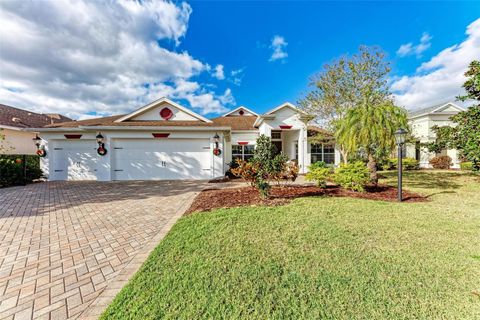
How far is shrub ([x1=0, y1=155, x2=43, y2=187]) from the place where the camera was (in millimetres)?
9727

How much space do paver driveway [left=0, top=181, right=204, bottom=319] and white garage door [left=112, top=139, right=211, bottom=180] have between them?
178 inches

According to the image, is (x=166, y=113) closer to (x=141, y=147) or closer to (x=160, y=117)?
(x=160, y=117)

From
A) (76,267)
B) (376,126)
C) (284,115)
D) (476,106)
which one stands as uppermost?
(284,115)

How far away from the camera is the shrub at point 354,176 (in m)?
7.40

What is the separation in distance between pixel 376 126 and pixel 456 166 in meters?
17.1

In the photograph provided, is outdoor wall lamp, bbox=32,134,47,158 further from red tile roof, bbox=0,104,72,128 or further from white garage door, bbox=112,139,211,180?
red tile roof, bbox=0,104,72,128

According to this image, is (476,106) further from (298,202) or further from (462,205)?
(298,202)

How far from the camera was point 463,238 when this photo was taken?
12.2 ft

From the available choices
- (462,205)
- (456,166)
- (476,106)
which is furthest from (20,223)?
(456,166)

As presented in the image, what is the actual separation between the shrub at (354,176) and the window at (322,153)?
6.51 meters

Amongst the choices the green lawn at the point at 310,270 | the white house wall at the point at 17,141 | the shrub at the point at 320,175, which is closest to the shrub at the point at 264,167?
the green lawn at the point at 310,270

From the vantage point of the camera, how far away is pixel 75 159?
39.1 ft

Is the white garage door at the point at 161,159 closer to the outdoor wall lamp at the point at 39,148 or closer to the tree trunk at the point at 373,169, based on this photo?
the outdoor wall lamp at the point at 39,148

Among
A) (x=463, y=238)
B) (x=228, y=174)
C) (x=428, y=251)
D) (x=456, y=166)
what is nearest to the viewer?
(x=428, y=251)
